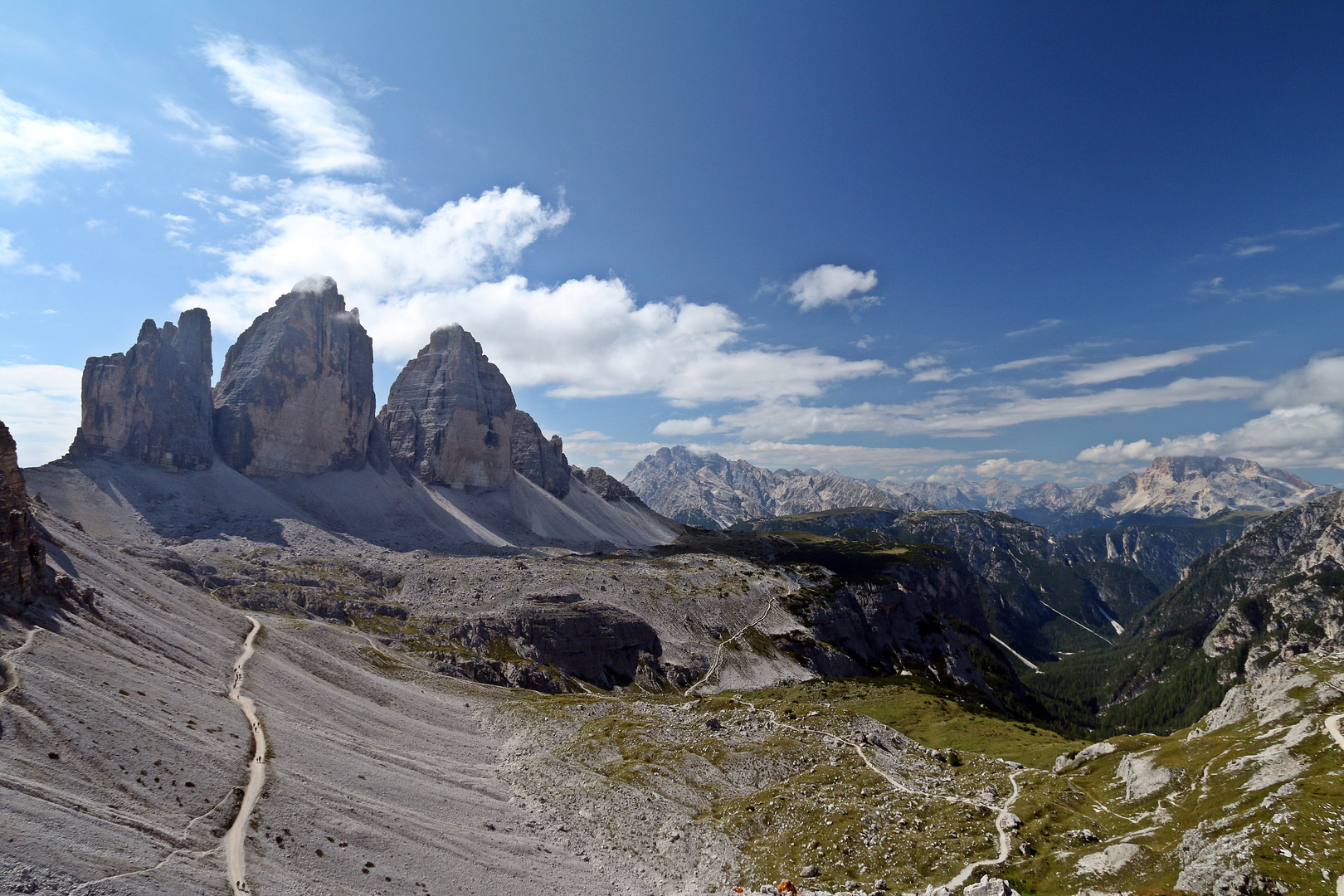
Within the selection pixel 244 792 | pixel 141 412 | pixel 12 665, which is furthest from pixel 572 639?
pixel 141 412

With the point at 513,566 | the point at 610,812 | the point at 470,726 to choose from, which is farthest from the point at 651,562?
the point at 610,812

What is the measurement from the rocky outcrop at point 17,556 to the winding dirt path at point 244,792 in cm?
1712

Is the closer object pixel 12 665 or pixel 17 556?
pixel 12 665

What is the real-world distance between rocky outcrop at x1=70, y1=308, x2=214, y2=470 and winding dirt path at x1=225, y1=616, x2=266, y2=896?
577 feet

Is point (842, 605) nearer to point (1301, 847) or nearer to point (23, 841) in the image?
point (1301, 847)

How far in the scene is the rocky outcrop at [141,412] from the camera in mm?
182875

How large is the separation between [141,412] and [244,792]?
211 m

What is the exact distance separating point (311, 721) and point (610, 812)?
96.8 feet

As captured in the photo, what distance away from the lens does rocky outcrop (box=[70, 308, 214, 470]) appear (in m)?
183

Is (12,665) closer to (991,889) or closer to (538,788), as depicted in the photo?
(538,788)

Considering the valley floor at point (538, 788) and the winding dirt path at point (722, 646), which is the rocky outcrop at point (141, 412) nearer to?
the valley floor at point (538, 788)

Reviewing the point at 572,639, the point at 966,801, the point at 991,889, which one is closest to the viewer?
the point at 991,889

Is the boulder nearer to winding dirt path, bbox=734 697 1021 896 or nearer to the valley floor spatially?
winding dirt path, bbox=734 697 1021 896

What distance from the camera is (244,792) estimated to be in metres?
37.6
